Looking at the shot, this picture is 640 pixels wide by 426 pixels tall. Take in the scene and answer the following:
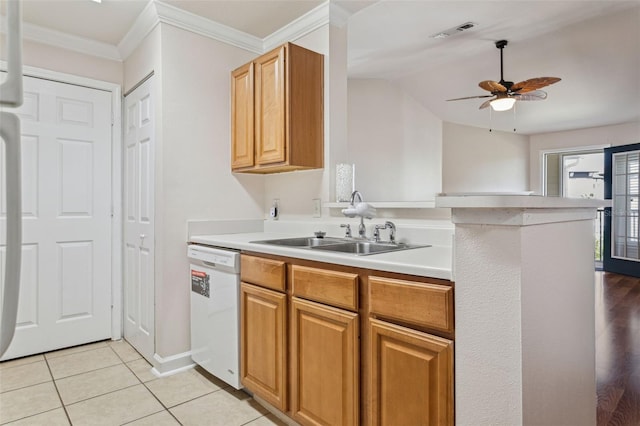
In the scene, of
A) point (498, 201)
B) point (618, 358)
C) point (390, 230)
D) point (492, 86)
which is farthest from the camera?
point (492, 86)

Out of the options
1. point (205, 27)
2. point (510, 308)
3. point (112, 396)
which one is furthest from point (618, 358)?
point (205, 27)

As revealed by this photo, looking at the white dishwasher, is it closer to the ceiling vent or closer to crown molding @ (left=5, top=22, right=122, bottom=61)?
crown molding @ (left=5, top=22, right=122, bottom=61)

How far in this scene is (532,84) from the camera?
3775 millimetres

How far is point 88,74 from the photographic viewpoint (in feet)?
9.63

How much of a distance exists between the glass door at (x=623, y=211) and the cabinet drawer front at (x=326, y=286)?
6.69m

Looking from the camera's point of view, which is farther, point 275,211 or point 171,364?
point 275,211

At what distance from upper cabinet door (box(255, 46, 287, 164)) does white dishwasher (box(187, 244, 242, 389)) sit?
71cm

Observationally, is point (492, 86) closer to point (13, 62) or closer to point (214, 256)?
point (214, 256)

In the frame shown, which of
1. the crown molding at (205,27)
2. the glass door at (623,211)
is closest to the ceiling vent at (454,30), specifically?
the crown molding at (205,27)

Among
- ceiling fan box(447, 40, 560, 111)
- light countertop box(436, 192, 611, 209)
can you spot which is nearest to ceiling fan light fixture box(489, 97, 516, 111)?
ceiling fan box(447, 40, 560, 111)

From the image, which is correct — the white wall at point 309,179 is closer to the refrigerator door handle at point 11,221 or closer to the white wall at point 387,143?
the white wall at point 387,143

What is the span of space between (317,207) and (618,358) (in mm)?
2353

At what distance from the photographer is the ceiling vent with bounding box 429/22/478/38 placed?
10.3ft

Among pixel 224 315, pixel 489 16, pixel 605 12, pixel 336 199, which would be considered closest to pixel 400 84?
A: pixel 489 16
